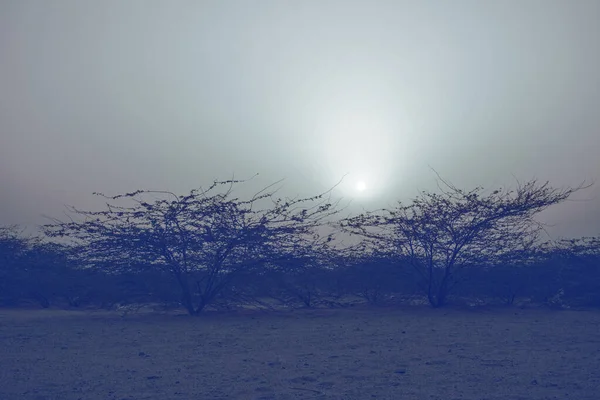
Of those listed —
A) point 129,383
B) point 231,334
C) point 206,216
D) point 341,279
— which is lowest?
point 129,383

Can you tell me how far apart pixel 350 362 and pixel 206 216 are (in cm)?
810

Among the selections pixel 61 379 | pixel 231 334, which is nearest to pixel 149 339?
pixel 231 334

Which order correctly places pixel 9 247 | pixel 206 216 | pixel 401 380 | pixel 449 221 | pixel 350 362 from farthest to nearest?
pixel 9 247 < pixel 449 221 < pixel 206 216 < pixel 350 362 < pixel 401 380

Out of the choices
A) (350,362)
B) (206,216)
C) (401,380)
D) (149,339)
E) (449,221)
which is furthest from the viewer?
(449,221)

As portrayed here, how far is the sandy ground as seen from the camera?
685 centimetres

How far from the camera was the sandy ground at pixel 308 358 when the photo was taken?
6.85 metres

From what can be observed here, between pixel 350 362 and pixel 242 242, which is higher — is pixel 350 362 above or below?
below

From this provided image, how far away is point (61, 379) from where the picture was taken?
25.1 ft

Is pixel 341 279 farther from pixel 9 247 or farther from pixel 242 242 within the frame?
pixel 9 247

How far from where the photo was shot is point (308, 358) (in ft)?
29.3

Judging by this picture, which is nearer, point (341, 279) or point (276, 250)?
point (276, 250)

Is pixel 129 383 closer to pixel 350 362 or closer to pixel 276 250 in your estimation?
pixel 350 362

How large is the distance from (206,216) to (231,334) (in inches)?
181

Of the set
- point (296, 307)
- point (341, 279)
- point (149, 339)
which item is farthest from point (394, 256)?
point (149, 339)
